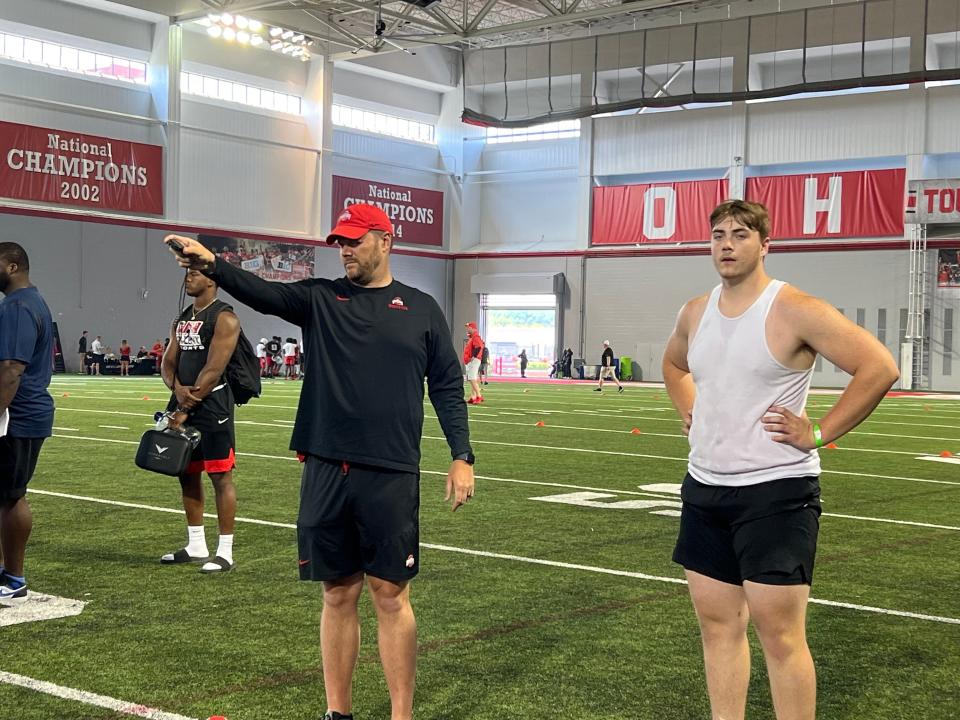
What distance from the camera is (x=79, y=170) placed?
41562mm

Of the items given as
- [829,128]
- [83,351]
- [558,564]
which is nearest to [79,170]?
[83,351]

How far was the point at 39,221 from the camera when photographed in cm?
4091

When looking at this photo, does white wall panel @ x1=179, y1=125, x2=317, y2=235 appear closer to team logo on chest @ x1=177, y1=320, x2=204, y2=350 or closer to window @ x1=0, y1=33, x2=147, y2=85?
window @ x1=0, y1=33, x2=147, y2=85

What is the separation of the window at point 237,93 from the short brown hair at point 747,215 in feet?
137

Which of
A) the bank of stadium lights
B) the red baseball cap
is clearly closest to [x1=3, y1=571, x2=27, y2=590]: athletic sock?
the red baseball cap

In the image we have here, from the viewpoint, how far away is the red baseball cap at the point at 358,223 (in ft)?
15.8

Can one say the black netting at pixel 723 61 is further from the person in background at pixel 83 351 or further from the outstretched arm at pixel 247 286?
the outstretched arm at pixel 247 286

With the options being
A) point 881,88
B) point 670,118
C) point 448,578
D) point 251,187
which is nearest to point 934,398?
point 881,88

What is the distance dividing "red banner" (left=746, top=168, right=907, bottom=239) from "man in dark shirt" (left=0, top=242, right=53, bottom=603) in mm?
38786

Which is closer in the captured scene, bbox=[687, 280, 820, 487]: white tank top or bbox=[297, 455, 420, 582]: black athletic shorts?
bbox=[687, 280, 820, 487]: white tank top

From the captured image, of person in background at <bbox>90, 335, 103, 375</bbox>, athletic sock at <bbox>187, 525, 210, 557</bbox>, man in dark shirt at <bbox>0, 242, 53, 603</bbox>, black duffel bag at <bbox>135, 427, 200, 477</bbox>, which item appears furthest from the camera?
person in background at <bbox>90, 335, 103, 375</bbox>

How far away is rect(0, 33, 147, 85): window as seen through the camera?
39344 millimetres

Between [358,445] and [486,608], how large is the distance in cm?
264

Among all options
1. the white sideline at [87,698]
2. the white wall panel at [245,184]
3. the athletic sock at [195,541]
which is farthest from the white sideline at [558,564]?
the white wall panel at [245,184]
